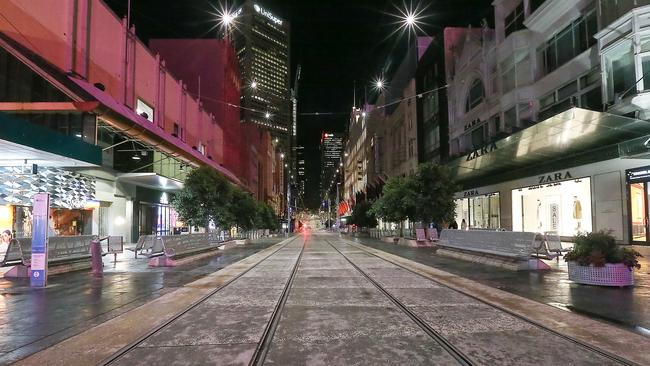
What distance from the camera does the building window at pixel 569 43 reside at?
25250mm

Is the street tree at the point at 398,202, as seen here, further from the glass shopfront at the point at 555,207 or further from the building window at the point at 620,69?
the building window at the point at 620,69

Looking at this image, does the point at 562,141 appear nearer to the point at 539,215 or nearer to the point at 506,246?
the point at 539,215

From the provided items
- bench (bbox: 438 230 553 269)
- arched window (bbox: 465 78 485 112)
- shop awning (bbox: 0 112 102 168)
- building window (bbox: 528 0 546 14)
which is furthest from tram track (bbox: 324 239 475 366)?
arched window (bbox: 465 78 485 112)

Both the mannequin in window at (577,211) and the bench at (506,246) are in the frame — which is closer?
the bench at (506,246)

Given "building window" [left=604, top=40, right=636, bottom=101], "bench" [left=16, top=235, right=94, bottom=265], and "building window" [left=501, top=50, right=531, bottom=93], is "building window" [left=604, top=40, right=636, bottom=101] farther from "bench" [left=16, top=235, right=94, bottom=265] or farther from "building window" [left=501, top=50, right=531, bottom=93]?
"bench" [left=16, top=235, right=94, bottom=265]

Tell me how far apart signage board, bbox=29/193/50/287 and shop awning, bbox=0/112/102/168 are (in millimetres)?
4603

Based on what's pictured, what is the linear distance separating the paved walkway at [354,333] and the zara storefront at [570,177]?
47.5ft

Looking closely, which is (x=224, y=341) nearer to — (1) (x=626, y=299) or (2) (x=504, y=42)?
(1) (x=626, y=299)

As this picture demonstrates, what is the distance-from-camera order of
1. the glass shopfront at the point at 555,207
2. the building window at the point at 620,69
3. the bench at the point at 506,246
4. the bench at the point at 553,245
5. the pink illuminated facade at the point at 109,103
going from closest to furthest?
the bench at the point at 506,246
the bench at the point at 553,245
the building window at the point at 620,69
the pink illuminated facade at the point at 109,103
the glass shopfront at the point at 555,207

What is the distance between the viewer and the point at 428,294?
1116cm

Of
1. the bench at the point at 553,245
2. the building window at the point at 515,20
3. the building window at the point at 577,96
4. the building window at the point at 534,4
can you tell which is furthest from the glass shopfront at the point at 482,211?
the bench at the point at 553,245

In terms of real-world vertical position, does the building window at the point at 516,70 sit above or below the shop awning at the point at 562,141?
above

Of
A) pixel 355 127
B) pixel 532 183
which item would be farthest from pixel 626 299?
pixel 355 127

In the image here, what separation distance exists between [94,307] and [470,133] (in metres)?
37.0
